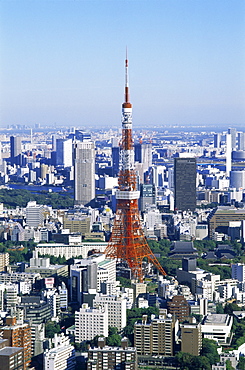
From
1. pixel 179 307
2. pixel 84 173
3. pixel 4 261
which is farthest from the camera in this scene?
pixel 84 173

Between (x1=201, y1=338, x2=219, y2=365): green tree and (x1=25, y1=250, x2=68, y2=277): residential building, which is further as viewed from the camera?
(x1=25, y1=250, x2=68, y2=277): residential building

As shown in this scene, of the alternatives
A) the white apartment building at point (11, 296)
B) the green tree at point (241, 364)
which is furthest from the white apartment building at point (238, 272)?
the green tree at point (241, 364)

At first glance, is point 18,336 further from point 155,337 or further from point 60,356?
point 155,337

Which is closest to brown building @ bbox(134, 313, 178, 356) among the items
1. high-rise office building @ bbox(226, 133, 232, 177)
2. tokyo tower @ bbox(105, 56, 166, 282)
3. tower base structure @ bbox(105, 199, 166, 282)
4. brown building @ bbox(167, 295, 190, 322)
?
brown building @ bbox(167, 295, 190, 322)

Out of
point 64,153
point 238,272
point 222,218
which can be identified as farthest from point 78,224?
point 64,153

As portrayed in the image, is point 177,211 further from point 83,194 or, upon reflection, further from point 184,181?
point 83,194

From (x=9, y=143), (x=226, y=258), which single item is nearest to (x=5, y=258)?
(x=226, y=258)

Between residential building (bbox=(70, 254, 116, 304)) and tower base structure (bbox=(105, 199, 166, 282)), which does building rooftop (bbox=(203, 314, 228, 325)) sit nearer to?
residential building (bbox=(70, 254, 116, 304))
